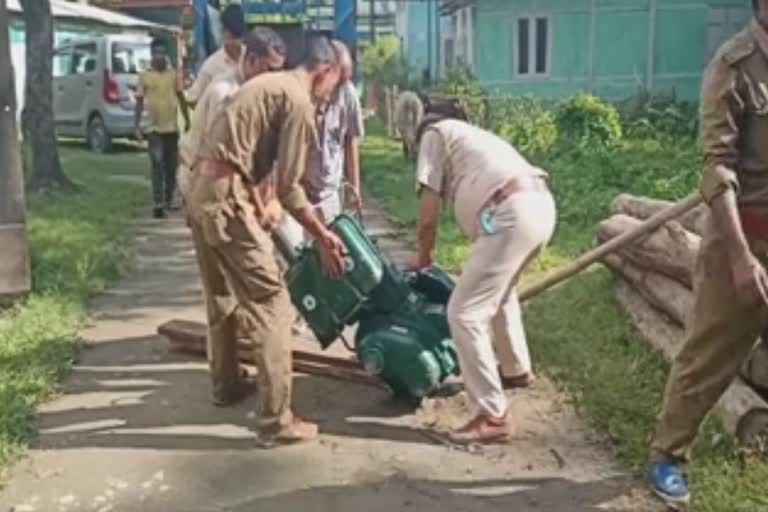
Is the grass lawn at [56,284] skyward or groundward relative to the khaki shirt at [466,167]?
groundward

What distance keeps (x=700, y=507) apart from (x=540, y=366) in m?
2.39

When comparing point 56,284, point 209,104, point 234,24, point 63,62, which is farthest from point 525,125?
point 209,104

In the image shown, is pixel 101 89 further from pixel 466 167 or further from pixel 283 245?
pixel 466 167

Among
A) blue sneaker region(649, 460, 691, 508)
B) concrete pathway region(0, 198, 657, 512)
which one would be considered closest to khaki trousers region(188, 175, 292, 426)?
concrete pathway region(0, 198, 657, 512)

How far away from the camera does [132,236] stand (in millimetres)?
12328

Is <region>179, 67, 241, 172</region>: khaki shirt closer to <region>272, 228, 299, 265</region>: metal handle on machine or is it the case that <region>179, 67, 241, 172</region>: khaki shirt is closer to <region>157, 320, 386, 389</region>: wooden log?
<region>272, 228, 299, 265</region>: metal handle on machine

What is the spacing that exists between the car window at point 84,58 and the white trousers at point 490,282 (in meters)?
18.1

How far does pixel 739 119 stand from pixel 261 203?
2362 millimetres

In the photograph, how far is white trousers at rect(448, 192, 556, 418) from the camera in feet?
18.3

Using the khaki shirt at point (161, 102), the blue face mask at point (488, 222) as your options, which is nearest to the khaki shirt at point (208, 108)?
the blue face mask at point (488, 222)

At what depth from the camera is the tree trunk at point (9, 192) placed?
7711 mm

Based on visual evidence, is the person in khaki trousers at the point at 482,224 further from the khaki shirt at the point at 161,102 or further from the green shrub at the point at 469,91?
the green shrub at the point at 469,91

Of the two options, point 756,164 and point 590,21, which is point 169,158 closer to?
point 756,164

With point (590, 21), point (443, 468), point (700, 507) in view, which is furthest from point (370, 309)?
point (590, 21)
